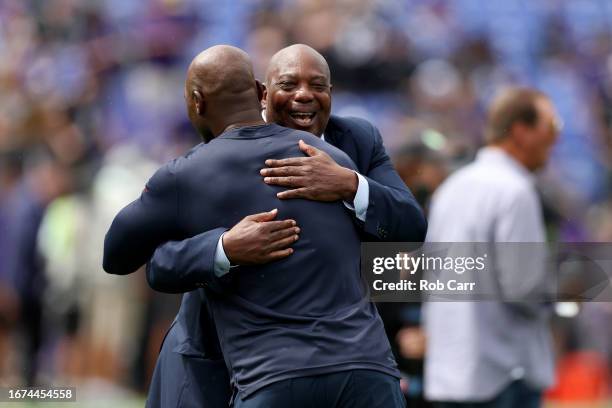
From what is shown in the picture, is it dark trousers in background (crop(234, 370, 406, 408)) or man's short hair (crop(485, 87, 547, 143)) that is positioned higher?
man's short hair (crop(485, 87, 547, 143))

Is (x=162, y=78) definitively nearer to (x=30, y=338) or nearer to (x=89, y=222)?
(x=89, y=222)

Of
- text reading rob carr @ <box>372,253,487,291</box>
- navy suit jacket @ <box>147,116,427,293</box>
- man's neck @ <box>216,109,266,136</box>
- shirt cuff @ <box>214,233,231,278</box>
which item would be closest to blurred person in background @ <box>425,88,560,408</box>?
text reading rob carr @ <box>372,253,487,291</box>

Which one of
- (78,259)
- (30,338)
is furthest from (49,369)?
(78,259)

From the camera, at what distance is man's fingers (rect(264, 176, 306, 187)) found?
3617 mm

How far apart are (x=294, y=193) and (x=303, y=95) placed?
436mm

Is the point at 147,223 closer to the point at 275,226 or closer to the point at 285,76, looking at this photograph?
the point at 275,226

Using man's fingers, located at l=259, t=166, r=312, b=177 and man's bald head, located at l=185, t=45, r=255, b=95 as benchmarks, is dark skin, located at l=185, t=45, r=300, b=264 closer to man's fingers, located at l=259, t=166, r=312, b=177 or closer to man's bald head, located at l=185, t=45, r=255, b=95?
man's bald head, located at l=185, t=45, r=255, b=95

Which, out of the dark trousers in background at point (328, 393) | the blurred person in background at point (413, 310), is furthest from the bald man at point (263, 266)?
the blurred person in background at point (413, 310)

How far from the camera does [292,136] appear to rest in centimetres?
374

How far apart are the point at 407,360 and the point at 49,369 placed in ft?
13.8

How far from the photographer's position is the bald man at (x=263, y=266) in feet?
11.6

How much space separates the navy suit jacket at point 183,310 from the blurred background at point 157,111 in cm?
452

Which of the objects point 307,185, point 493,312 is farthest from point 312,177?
point 493,312

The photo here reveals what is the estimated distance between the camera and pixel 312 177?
12.0ft
